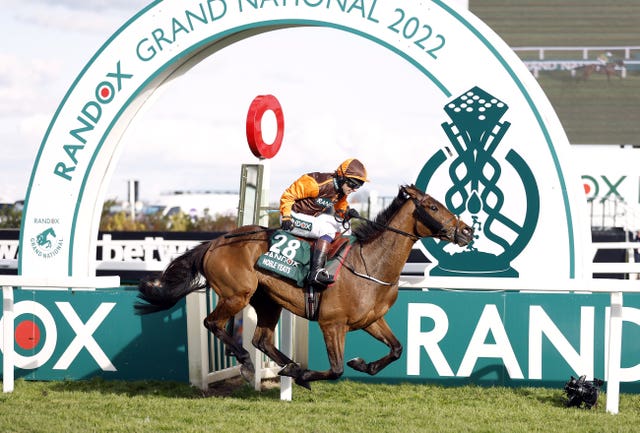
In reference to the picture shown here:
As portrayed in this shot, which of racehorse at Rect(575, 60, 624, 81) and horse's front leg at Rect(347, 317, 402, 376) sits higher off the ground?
racehorse at Rect(575, 60, 624, 81)

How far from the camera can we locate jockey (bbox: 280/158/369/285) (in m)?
6.92

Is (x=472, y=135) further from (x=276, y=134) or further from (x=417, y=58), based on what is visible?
(x=276, y=134)

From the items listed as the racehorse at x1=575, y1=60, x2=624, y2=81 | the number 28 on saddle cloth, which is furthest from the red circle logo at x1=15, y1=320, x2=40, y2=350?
the racehorse at x1=575, y1=60, x2=624, y2=81

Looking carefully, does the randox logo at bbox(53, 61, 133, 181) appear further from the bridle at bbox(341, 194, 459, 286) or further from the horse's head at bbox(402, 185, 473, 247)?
the horse's head at bbox(402, 185, 473, 247)

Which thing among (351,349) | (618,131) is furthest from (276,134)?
(618,131)

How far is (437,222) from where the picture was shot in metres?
6.80

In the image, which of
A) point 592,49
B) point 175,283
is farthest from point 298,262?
point 592,49

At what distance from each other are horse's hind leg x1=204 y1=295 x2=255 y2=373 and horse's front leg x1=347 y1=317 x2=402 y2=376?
0.76 meters

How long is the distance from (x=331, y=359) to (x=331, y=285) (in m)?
0.52

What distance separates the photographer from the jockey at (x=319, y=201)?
22.7ft

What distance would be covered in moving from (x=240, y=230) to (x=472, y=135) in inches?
81.6

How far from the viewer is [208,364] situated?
7738mm

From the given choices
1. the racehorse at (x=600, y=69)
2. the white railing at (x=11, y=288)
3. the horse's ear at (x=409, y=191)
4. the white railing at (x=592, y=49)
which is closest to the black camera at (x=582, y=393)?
the horse's ear at (x=409, y=191)

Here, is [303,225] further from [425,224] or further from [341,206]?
[425,224]
